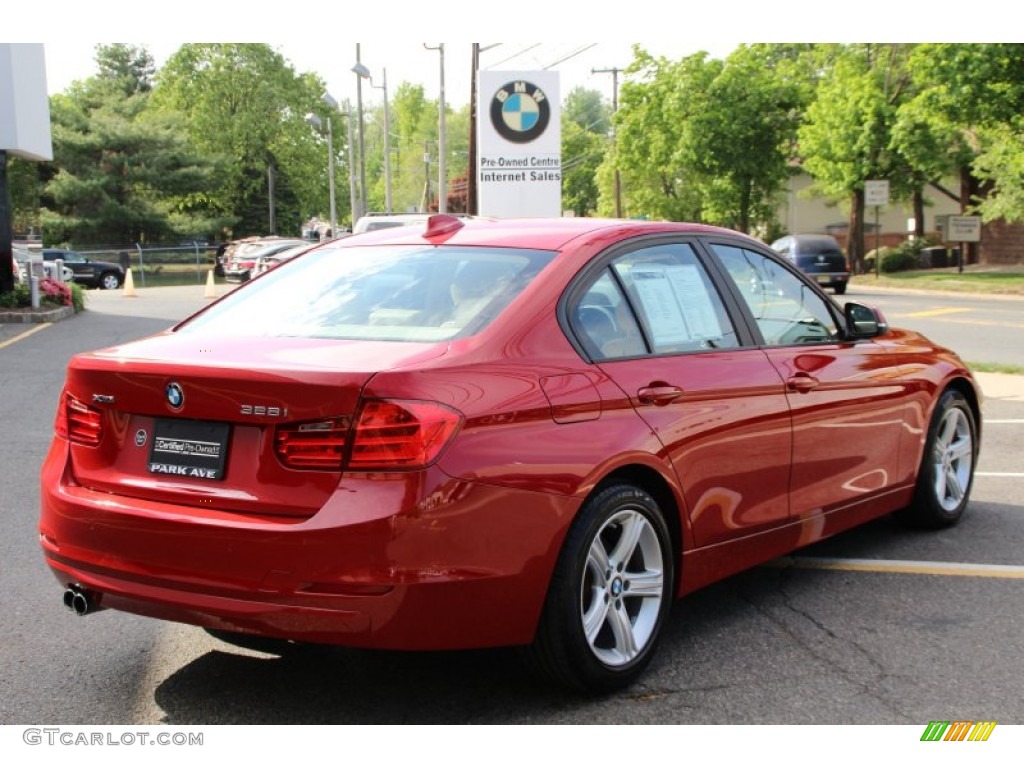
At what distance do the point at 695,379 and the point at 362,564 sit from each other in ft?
5.42

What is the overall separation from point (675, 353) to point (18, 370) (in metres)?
11.6

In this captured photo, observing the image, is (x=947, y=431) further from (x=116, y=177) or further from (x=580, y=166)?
(x=580, y=166)

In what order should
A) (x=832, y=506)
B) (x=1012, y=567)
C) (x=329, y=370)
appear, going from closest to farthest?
1. (x=329, y=370)
2. (x=832, y=506)
3. (x=1012, y=567)

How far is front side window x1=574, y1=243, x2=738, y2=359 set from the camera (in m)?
4.40

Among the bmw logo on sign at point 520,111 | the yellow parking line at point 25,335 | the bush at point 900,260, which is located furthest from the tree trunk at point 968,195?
Result: the yellow parking line at point 25,335

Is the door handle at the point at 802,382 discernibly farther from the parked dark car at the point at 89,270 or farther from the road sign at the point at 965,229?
the parked dark car at the point at 89,270

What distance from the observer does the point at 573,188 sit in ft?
360

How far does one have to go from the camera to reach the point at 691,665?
4477mm

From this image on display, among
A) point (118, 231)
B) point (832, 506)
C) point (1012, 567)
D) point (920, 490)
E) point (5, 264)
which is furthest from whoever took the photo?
point (118, 231)

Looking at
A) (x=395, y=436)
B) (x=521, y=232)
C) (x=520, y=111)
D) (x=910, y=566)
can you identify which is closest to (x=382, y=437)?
(x=395, y=436)

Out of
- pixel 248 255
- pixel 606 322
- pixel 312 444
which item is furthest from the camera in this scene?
pixel 248 255

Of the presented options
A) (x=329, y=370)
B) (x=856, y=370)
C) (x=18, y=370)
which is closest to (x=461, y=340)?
(x=329, y=370)
